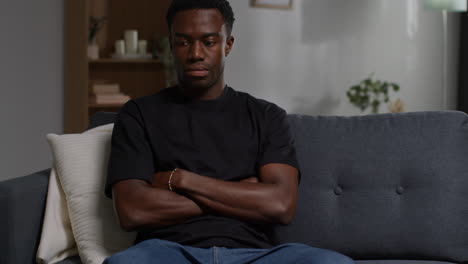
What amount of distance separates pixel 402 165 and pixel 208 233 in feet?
2.21

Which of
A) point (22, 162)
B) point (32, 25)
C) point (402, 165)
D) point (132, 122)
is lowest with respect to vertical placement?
Result: point (22, 162)

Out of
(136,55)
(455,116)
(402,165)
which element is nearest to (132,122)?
(402,165)

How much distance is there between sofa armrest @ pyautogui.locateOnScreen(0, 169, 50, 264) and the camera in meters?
1.83

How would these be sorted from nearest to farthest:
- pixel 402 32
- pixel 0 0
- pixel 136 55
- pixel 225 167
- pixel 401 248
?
pixel 225 167 → pixel 401 248 → pixel 0 0 → pixel 136 55 → pixel 402 32

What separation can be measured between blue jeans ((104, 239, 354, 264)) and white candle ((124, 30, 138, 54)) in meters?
3.57

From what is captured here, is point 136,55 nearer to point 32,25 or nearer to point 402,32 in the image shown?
point 32,25

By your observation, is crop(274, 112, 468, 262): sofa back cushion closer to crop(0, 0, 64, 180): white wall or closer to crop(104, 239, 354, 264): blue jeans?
crop(104, 239, 354, 264): blue jeans

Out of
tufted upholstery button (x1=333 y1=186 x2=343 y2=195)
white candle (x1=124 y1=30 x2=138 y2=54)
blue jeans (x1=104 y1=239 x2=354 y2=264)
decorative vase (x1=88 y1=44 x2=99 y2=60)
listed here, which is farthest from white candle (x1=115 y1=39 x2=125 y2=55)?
blue jeans (x1=104 y1=239 x2=354 y2=264)

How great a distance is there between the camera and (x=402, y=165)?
6.75 feet

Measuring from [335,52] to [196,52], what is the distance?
352 centimetres

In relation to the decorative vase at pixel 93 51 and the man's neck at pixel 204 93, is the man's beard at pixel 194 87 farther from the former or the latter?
the decorative vase at pixel 93 51

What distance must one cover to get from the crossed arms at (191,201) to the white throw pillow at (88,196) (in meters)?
0.20

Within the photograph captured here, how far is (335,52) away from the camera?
5.30 meters

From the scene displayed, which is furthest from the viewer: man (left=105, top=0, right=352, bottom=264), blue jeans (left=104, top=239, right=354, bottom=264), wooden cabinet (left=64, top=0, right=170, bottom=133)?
wooden cabinet (left=64, top=0, right=170, bottom=133)
